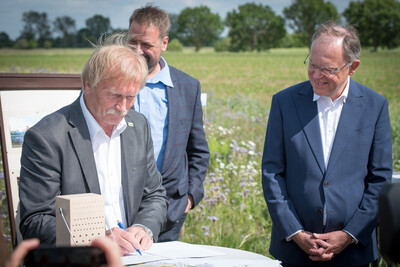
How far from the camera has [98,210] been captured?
1.64 m

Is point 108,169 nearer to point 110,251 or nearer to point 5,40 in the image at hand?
point 110,251

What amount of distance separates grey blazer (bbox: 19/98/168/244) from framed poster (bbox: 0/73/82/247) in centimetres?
90

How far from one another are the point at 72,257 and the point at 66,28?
910cm

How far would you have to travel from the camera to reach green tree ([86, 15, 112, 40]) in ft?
30.2

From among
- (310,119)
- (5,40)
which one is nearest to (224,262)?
(310,119)

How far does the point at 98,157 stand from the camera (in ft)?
7.11

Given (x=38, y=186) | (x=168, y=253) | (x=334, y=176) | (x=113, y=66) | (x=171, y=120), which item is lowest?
(x=168, y=253)

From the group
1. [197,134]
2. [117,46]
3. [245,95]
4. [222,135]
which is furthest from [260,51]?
[117,46]

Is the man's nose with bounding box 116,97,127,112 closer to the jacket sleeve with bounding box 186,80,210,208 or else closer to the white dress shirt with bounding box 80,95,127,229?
the white dress shirt with bounding box 80,95,127,229

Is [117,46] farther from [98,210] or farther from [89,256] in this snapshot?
[89,256]

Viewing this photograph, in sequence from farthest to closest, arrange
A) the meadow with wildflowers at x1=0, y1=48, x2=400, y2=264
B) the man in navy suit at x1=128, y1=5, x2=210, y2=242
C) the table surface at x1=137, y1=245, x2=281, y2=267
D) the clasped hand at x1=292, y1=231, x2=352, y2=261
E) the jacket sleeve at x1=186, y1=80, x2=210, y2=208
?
the meadow with wildflowers at x1=0, y1=48, x2=400, y2=264 < the jacket sleeve at x1=186, y1=80, x2=210, y2=208 < the man in navy suit at x1=128, y1=5, x2=210, y2=242 < the clasped hand at x1=292, y1=231, x2=352, y2=261 < the table surface at x1=137, y1=245, x2=281, y2=267

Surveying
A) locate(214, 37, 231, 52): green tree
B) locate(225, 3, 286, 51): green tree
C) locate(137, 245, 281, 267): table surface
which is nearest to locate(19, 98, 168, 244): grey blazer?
locate(137, 245, 281, 267): table surface

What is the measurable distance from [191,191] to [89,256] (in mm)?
2391

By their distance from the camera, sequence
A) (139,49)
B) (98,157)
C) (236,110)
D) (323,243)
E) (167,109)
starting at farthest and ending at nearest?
1. (236,110)
2. (167,109)
3. (139,49)
4. (323,243)
5. (98,157)
